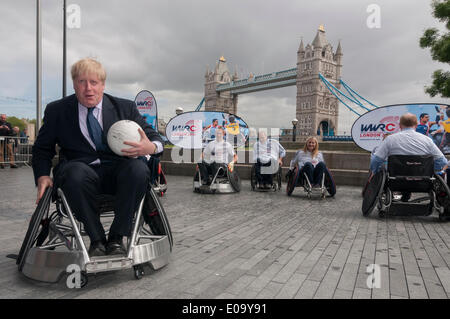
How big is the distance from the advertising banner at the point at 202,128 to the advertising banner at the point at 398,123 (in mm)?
3539

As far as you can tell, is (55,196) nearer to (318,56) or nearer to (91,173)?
(91,173)

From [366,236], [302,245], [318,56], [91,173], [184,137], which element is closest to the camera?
[91,173]

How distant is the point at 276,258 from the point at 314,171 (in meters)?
4.20

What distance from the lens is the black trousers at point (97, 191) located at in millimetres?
2090

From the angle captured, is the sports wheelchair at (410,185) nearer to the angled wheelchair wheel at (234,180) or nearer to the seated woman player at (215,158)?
the angled wheelchair wheel at (234,180)

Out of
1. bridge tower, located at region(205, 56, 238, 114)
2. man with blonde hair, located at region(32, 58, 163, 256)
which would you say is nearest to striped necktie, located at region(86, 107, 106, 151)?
man with blonde hair, located at region(32, 58, 163, 256)

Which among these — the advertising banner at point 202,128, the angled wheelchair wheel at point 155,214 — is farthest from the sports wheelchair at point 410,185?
the advertising banner at point 202,128

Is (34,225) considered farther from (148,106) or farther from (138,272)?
(148,106)

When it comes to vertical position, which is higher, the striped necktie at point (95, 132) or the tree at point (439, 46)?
the tree at point (439, 46)

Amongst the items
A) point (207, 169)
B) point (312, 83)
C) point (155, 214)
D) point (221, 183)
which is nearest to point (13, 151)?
point (207, 169)

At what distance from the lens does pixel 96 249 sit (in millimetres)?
2164

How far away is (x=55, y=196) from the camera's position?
2340 millimetres
